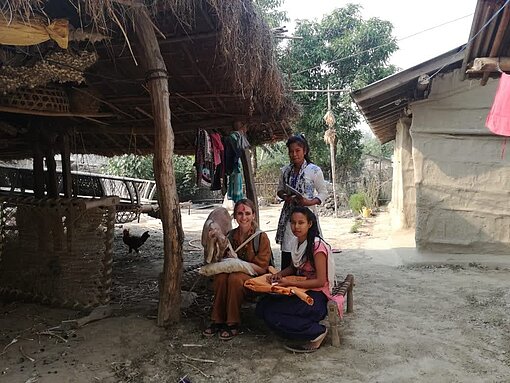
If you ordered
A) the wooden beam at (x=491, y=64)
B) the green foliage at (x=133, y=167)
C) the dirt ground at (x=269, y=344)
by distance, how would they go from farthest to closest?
the green foliage at (x=133, y=167) → the wooden beam at (x=491, y=64) → the dirt ground at (x=269, y=344)

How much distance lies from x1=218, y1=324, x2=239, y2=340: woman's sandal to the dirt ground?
0.06 m

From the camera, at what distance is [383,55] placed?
49.9 feet

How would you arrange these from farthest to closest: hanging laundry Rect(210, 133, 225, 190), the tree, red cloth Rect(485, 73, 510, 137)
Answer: the tree
hanging laundry Rect(210, 133, 225, 190)
red cloth Rect(485, 73, 510, 137)

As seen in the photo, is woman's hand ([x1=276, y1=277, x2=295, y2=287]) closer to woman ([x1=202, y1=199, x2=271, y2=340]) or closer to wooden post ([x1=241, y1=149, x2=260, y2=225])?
woman ([x1=202, y1=199, x2=271, y2=340])

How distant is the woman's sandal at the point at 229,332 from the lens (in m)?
3.35

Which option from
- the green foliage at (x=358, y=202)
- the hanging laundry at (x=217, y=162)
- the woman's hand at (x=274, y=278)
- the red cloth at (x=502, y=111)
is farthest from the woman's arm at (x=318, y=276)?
the green foliage at (x=358, y=202)

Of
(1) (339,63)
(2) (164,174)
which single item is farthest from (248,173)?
(1) (339,63)

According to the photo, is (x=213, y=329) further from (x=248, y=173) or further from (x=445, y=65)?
(x=445, y=65)

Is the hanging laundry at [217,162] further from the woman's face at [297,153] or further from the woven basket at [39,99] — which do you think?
the woven basket at [39,99]

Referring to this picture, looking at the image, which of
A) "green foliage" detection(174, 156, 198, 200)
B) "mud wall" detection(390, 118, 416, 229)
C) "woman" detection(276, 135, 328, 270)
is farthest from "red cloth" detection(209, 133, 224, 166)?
"green foliage" detection(174, 156, 198, 200)

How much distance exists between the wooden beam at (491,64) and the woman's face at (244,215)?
3.82m

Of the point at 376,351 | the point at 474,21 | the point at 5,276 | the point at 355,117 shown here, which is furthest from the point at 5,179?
the point at 355,117

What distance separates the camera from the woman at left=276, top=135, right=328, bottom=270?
3836 millimetres

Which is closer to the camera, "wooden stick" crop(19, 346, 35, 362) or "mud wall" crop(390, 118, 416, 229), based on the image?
"wooden stick" crop(19, 346, 35, 362)
